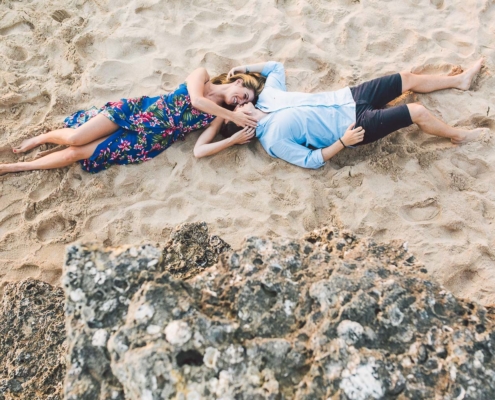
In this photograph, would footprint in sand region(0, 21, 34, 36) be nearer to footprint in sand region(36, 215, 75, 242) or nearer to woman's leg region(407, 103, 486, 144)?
footprint in sand region(36, 215, 75, 242)

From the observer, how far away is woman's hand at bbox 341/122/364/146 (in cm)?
343

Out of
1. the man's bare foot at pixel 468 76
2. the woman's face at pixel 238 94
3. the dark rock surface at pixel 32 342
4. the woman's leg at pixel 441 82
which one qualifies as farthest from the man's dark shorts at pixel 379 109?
the dark rock surface at pixel 32 342

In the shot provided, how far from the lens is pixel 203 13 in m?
4.39

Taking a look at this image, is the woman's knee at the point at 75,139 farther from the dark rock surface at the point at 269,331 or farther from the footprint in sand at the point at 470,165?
the footprint in sand at the point at 470,165

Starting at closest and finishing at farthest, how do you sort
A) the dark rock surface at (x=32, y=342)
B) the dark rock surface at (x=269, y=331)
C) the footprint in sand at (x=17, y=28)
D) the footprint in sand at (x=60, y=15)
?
the dark rock surface at (x=269, y=331)
the dark rock surface at (x=32, y=342)
the footprint in sand at (x=17, y=28)
the footprint in sand at (x=60, y=15)

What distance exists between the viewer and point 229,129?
376 centimetres

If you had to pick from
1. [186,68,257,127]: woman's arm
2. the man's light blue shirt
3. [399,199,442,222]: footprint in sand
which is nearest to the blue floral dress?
[186,68,257,127]: woman's arm

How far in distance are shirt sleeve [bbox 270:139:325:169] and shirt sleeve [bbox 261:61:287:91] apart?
2.12 feet

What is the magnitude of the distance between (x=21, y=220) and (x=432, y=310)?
298 cm

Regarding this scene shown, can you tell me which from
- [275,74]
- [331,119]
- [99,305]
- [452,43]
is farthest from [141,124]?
[452,43]

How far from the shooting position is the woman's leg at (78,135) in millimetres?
3525

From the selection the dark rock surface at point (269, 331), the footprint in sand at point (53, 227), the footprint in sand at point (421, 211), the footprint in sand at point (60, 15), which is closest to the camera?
the dark rock surface at point (269, 331)

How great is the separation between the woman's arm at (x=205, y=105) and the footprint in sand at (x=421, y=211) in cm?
140

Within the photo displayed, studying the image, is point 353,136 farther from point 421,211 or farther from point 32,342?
point 32,342
